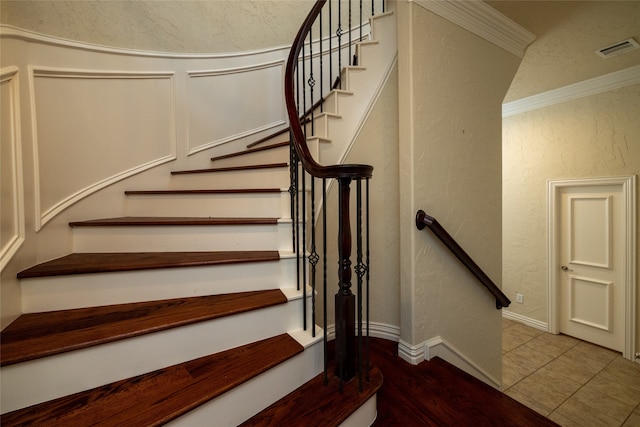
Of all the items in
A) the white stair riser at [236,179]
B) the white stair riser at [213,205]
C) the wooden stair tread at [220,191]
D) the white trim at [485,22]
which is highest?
the white trim at [485,22]

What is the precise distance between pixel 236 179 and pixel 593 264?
407 centimetres

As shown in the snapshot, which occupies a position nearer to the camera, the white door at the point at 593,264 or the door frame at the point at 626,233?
the door frame at the point at 626,233

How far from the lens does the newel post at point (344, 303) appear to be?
1031mm

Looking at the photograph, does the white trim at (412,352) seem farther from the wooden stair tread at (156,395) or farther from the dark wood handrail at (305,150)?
the dark wood handrail at (305,150)

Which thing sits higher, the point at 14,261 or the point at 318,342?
the point at 14,261

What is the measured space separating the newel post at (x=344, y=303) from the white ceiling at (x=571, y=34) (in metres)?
1.98

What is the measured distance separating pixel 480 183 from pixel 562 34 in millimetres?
1426

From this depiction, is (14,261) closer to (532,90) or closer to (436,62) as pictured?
(436,62)

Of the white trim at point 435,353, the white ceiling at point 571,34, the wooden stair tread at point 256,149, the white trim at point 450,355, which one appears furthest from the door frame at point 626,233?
the wooden stair tread at point 256,149

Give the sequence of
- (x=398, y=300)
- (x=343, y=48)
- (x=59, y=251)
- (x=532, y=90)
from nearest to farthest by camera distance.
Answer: (x=59, y=251) < (x=398, y=300) < (x=343, y=48) < (x=532, y=90)

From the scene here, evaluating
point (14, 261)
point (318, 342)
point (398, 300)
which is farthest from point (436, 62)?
point (14, 261)

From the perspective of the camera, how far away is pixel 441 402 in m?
1.22

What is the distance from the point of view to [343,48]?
2.60m

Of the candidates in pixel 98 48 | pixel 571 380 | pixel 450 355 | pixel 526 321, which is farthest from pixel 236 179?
pixel 526 321
